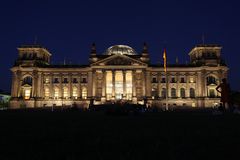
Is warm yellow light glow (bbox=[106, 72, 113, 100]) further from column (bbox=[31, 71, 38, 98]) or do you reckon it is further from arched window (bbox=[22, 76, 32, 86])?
arched window (bbox=[22, 76, 32, 86])

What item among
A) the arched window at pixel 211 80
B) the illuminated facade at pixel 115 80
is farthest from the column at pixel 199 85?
the arched window at pixel 211 80

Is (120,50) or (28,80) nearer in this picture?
(28,80)

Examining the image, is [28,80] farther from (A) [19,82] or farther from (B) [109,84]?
(B) [109,84]

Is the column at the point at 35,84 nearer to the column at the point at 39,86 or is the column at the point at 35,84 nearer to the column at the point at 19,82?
the column at the point at 39,86

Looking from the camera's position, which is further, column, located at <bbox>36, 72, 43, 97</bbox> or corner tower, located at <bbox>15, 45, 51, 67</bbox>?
corner tower, located at <bbox>15, 45, 51, 67</bbox>

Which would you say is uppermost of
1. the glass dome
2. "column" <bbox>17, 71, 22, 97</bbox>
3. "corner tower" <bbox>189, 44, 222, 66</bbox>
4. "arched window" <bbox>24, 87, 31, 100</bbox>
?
the glass dome

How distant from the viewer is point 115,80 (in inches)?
3580

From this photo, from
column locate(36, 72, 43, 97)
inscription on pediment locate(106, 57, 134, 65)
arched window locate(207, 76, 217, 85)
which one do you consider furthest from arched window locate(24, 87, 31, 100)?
arched window locate(207, 76, 217, 85)

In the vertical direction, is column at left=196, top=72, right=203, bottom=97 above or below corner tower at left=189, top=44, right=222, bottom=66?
below

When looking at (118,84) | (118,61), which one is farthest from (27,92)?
(118,61)

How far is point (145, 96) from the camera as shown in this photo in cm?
8844

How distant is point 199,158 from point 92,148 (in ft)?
10.1

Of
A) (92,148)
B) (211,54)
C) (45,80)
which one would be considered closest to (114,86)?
(45,80)

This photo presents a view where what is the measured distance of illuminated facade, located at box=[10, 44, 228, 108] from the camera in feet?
294
